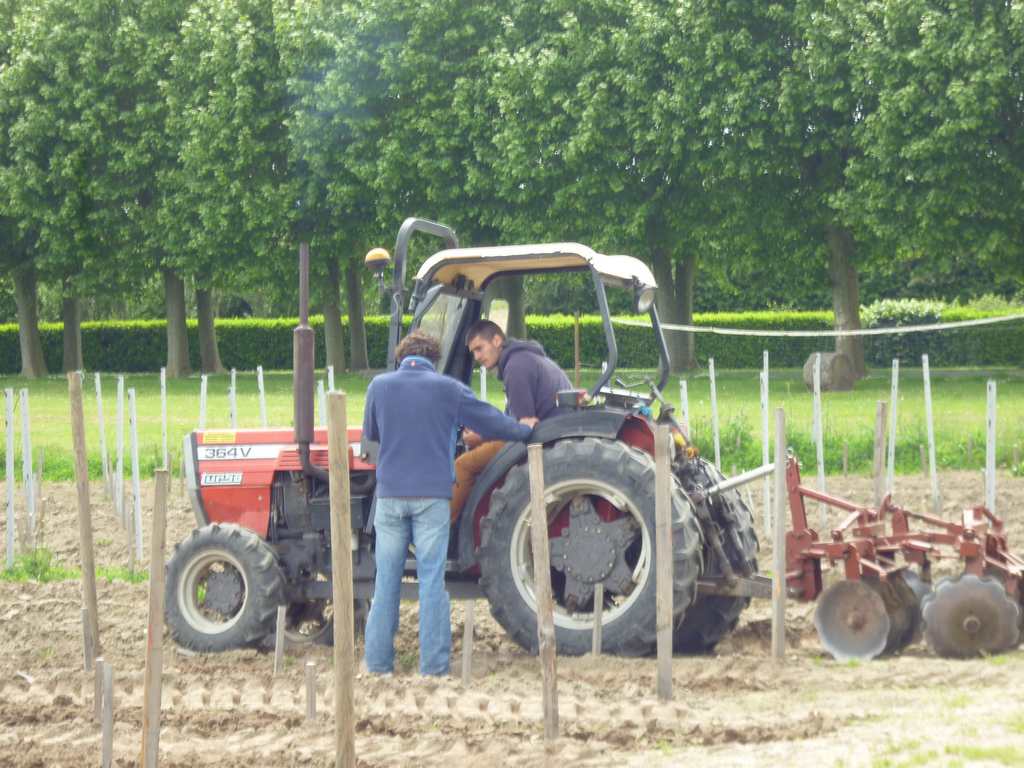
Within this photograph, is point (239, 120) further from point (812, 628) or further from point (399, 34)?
point (812, 628)

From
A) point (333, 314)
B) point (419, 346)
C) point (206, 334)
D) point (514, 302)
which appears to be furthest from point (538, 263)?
point (206, 334)

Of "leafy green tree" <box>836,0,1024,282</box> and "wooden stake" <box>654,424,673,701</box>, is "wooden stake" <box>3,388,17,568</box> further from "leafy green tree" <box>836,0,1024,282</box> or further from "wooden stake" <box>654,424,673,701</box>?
"leafy green tree" <box>836,0,1024,282</box>

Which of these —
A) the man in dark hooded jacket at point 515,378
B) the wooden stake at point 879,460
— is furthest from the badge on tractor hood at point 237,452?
the wooden stake at point 879,460

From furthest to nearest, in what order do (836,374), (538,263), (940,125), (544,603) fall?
(836,374), (940,125), (538,263), (544,603)

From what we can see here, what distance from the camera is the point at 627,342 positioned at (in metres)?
41.6

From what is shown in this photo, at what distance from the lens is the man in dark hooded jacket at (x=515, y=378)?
750 centimetres

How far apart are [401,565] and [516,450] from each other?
786 mm

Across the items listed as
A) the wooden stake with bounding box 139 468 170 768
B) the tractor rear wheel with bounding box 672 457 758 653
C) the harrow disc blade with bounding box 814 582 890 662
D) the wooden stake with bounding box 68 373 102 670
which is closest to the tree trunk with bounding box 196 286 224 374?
the tractor rear wheel with bounding box 672 457 758 653

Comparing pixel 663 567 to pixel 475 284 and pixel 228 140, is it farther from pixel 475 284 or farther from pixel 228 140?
pixel 228 140

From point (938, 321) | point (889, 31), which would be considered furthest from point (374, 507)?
point (938, 321)

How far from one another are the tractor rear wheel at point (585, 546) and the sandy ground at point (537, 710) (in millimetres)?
217

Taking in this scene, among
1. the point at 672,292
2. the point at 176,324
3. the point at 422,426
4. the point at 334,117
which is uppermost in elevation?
the point at 334,117

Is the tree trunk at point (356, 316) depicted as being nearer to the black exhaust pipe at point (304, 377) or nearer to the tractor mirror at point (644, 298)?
the black exhaust pipe at point (304, 377)

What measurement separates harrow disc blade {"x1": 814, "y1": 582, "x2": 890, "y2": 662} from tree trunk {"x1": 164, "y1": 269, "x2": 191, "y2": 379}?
2951 cm
